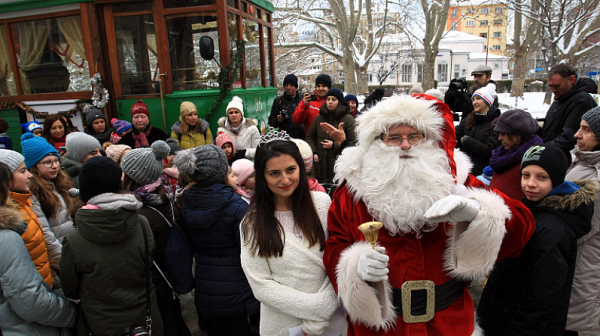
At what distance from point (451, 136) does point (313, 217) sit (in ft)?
2.60

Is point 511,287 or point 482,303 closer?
point 511,287

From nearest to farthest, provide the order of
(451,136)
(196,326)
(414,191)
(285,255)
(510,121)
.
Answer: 1. (414,191)
2. (451,136)
3. (285,255)
4. (510,121)
5. (196,326)

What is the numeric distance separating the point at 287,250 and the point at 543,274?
4.45 feet

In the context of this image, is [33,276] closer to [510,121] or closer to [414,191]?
[414,191]

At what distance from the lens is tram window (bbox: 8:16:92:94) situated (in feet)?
18.9

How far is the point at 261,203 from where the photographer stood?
1966 millimetres

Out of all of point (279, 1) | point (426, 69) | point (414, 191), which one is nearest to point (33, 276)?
point (414, 191)

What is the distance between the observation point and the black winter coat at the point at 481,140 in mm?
4008

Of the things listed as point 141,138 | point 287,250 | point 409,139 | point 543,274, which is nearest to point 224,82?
point 141,138

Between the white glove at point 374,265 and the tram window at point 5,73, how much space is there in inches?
286

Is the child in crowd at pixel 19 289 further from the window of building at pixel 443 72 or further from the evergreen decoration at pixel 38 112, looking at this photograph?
the window of building at pixel 443 72

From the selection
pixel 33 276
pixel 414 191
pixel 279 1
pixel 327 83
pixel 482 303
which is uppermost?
pixel 279 1

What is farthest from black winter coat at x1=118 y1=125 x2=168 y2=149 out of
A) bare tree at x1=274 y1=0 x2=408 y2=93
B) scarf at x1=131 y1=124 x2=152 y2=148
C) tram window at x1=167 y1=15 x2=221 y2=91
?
bare tree at x1=274 y1=0 x2=408 y2=93

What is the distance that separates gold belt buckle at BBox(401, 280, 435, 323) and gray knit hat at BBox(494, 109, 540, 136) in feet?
6.24
